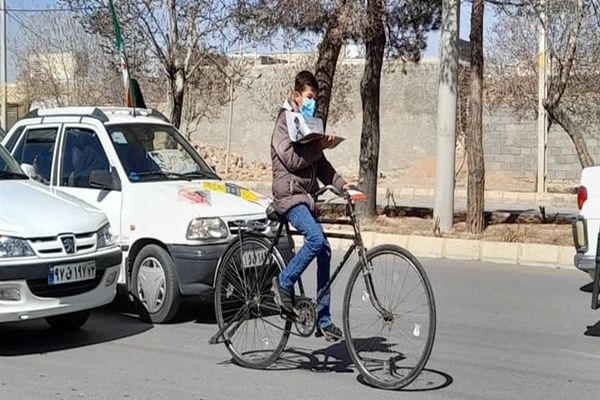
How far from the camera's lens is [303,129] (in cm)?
627

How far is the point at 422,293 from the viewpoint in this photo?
5.90 meters

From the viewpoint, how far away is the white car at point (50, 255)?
673 cm

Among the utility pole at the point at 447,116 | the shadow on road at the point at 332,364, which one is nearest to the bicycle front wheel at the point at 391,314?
the shadow on road at the point at 332,364

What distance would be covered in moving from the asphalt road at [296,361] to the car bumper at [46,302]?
13.9 inches

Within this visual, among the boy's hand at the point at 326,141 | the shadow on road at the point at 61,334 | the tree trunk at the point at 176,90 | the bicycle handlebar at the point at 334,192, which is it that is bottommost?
the shadow on road at the point at 61,334

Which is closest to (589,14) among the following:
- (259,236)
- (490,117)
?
(259,236)

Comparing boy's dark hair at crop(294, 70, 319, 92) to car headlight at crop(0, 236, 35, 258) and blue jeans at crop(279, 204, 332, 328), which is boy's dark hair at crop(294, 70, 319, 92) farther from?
car headlight at crop(0, 236, 35, 258)

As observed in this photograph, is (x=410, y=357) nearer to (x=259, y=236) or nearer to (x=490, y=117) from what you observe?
(x=259, y=236)

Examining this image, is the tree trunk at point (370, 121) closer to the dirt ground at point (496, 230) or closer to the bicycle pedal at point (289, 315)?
the dirt ground at point (496, 230)

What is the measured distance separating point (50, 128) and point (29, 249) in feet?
8.93

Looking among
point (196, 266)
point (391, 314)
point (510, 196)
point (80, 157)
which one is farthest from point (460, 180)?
point (391, 314)

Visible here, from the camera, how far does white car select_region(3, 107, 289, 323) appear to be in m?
8.02

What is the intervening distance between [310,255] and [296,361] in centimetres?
103

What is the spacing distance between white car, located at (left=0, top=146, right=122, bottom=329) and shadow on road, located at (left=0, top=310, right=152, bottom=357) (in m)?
0.42
